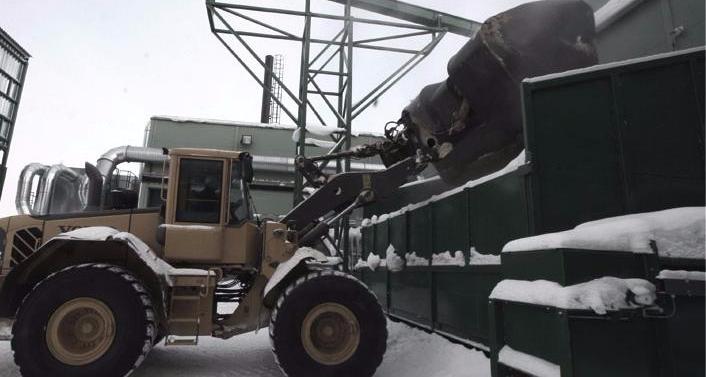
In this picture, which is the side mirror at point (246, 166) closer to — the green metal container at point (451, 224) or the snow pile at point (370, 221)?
the green metal container at point (451, 224)

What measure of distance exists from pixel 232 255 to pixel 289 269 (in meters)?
0.75

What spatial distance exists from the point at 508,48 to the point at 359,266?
4676mm

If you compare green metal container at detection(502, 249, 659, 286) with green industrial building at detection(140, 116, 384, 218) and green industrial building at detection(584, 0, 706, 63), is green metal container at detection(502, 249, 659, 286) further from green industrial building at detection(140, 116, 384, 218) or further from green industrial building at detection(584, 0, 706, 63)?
green industrial building at detection(140, 116, 384, 218)

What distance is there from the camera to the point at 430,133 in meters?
5.79

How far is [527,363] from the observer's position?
92.1 inches

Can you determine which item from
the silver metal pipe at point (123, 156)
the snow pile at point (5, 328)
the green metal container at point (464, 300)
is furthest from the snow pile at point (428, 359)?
the silver metal pipe at point (123, 156)

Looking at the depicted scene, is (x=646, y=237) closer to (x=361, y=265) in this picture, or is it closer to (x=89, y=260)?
(x=89, y=260)

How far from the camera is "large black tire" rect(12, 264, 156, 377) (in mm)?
4027

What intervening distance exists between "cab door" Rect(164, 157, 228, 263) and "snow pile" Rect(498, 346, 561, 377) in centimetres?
330

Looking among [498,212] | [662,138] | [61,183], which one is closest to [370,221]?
[498,212]

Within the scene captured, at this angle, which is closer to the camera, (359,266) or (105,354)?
(105,354)

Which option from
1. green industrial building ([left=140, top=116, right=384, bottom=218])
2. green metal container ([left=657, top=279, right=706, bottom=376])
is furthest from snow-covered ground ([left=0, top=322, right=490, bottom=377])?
green industrial building ([left=140, top=116, right=384, bottom=218])

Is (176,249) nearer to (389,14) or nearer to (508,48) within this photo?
A: (508,48)

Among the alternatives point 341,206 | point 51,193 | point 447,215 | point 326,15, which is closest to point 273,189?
point 51,193
